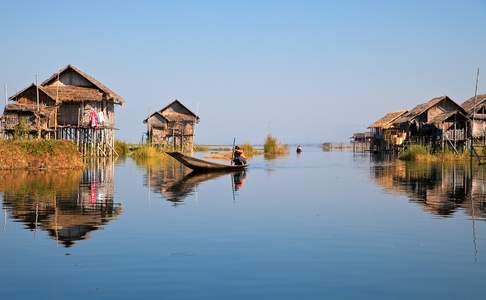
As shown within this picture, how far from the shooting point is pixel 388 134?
63125mm

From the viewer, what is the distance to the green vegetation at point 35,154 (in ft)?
92.5

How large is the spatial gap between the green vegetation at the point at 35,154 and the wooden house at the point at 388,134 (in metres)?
37.2

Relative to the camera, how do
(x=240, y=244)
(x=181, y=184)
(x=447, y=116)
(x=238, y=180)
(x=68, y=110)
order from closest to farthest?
1. (x=240, y=244)
2. (x=181, y=184)
3. (x=238, y=180)
4. (x=68, y=110)
5. (x=447, y=116)

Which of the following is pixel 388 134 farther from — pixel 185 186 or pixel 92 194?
pixel 92 194

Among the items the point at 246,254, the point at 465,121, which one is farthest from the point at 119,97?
the point at 246,254

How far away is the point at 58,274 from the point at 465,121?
4558cm

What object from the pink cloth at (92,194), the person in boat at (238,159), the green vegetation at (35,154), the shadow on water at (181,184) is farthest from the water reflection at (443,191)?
the green vegetation at (35,154)

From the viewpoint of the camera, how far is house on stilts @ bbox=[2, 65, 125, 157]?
3709 cm

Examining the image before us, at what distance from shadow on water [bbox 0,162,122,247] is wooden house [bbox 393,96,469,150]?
32.2 meters

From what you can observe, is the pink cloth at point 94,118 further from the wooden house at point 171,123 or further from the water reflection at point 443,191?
the water reflection at point 443,191

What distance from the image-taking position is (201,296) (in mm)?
6984

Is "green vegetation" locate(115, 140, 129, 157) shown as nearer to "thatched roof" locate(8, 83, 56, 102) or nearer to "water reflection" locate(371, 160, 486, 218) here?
"thatched roof" locate(8, 83, 56, 102)

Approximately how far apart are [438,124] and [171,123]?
24855 millimetres

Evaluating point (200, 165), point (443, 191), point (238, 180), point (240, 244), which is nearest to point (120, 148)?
point (200, 165)
